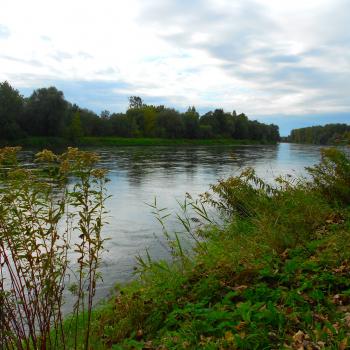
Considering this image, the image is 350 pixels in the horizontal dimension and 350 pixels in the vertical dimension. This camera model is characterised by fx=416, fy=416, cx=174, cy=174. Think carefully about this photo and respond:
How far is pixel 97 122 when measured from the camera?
88000mm

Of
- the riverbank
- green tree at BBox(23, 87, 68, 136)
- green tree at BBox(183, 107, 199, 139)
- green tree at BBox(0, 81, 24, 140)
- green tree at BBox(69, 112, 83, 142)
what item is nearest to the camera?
green tree at BBox(0, 81, 24, 140)

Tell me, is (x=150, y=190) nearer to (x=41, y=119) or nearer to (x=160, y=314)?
(x=160, y=314)

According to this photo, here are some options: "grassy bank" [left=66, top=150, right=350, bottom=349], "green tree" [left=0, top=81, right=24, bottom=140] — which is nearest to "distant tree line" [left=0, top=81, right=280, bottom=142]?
"green tree" [left=0, top=81, right=24, bottom=140]

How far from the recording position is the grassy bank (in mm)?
3924

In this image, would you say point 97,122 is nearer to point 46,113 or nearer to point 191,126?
point 46,113

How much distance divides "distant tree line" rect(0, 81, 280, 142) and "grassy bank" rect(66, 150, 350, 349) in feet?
199

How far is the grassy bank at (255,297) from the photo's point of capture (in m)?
3.92

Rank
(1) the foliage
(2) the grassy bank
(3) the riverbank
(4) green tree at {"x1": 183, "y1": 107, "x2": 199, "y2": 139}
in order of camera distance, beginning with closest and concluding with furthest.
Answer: (2) the grassy bank < (1) the foliage < (3) the riverbank < (4) green tree at {"x1": 183, "y1": 107, "x2": 199, "y2": 139}

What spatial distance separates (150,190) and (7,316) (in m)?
17.2

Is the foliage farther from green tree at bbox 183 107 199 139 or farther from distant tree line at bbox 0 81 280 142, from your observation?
green tree at bbox 183 107 199 139

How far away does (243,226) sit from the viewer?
9203mm

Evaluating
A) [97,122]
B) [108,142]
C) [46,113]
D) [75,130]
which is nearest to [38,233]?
[46,113]

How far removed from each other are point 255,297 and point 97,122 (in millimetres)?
Answer: 85924

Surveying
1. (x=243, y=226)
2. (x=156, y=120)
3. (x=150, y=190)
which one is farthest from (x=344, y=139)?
(x=156, y=120)
